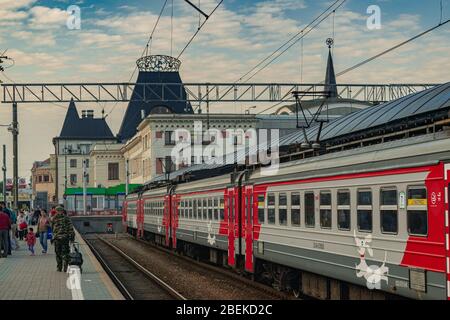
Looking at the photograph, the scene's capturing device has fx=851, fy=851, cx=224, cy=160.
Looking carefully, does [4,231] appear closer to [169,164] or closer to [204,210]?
[204,210]

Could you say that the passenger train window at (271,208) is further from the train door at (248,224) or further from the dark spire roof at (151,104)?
the dark spire roof at (151,104)

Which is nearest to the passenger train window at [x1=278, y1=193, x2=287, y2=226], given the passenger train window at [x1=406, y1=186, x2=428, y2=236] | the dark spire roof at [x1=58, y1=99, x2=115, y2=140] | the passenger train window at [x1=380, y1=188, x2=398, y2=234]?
the passenger train window at [x1=380, y1=188, x2=398, y2=234]

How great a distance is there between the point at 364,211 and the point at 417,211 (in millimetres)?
1731

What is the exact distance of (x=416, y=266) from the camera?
35.9 feet

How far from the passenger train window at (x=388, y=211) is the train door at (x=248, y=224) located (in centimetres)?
777

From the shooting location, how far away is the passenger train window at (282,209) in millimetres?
16703

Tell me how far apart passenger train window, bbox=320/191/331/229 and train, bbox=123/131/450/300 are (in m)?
0.02

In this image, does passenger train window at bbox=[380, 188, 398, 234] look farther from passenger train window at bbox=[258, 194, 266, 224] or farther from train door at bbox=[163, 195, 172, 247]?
train door at bbox=[163, 195, 172, 247]

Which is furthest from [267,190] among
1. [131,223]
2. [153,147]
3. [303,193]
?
[153,147]

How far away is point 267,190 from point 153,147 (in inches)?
2871

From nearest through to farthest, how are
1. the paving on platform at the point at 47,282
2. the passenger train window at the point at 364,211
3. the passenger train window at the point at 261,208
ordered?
the passenger train window at the point at 364,211
the paving on platform at the point at 47,282
the passenger train window at the point at 261,208

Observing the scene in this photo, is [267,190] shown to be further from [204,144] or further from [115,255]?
[204,144]

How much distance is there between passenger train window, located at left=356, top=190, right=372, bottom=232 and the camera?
40.7 feet
